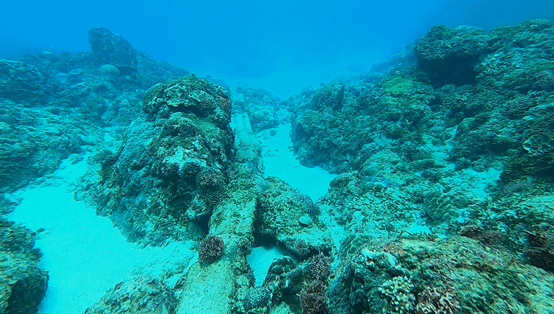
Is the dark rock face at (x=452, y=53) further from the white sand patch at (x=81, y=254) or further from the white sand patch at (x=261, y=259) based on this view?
the white sand patch at (x=81, y=254)

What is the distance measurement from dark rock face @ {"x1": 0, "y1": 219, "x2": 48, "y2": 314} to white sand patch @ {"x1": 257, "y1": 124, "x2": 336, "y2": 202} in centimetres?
1104

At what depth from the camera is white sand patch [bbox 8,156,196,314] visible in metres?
7.00

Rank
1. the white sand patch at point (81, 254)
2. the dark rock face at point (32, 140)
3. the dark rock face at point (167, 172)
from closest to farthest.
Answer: the white sand patch at point (81, 254), the dark rock face at point (167, 172), the dark rock face at point (32, 140)

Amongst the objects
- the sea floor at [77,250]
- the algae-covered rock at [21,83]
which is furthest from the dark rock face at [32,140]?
the algae-covered rock at [21,83]

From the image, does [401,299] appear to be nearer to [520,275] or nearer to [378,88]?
[520,275]

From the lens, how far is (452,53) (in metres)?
13.6

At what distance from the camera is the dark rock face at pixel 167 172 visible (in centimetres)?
832

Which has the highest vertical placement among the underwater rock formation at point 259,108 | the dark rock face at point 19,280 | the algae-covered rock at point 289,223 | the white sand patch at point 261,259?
the underwater rock formation at point 259,108

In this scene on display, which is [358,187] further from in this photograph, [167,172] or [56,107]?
[56,107]

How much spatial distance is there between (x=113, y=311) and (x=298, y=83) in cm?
6231

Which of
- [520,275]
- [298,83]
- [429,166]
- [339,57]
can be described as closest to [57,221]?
[520,275]

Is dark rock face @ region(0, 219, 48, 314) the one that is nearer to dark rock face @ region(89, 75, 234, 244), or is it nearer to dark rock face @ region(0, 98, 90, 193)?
dark rock face @ region(89, 75, 234, 244)

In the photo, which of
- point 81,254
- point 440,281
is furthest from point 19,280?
point 440,281

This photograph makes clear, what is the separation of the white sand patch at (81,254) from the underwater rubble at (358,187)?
447mm
